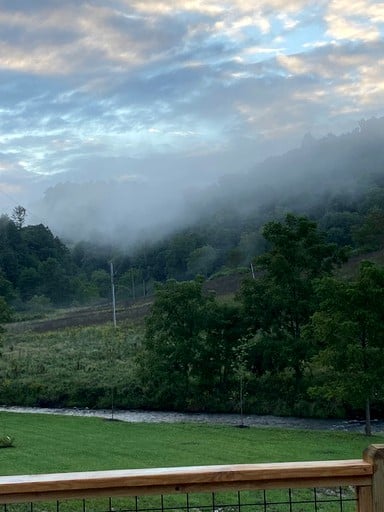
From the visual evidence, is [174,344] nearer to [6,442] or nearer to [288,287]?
[288,287]

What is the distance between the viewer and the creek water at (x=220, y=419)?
27.7 metres

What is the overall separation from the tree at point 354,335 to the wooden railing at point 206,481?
20755mm

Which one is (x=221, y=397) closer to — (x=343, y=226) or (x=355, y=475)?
(x=355, y=475)

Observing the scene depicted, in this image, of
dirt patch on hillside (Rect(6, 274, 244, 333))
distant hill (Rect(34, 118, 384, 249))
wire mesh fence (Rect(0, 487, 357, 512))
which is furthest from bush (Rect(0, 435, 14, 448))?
distant hill (Rect(34, 118, 384, 249))

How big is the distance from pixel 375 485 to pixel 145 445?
55.8 ft

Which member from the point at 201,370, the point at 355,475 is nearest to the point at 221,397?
the point at 201,370

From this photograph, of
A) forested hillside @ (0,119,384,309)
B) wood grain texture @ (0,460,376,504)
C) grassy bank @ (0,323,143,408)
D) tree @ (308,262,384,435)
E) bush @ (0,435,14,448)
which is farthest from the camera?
forested hillside @ (0,119,384,309)

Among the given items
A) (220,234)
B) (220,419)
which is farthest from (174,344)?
(220,234)

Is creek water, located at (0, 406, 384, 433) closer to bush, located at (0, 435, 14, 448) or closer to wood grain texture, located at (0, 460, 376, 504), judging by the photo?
bush, located at (0, 435, 14, 448)

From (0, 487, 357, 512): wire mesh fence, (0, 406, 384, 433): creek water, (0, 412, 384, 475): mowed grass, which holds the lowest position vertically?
(0, 406, 384, 433): creek water

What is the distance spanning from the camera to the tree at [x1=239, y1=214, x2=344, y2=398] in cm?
3219

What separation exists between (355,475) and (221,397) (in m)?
30.6

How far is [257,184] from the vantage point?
495 ft

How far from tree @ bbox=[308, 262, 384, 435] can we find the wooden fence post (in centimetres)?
2070
